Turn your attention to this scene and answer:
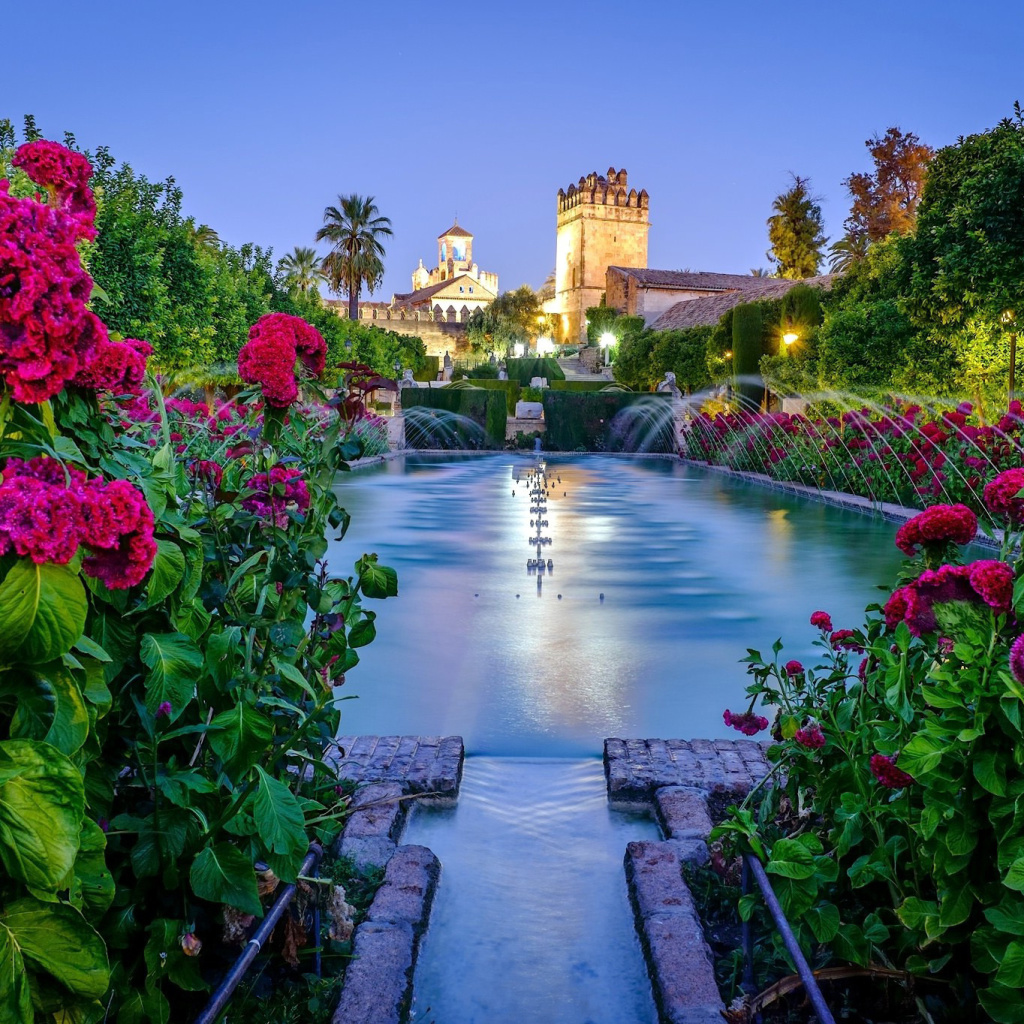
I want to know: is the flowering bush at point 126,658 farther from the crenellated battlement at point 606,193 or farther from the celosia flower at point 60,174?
the crenellated battlement at point 606,193

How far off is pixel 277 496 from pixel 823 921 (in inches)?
66.9

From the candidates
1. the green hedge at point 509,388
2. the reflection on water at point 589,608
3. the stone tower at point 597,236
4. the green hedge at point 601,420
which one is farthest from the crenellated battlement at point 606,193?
the reflection on water at point 589,608

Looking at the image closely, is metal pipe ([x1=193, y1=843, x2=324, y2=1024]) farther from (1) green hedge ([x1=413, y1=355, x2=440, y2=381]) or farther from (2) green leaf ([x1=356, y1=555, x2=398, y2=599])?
(1) green hedge ([x1=413, y1=355, x2=440, y2=381])

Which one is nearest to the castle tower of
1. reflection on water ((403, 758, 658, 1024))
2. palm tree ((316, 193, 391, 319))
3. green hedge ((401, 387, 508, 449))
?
palm tree ((316, 193, 391, 319))

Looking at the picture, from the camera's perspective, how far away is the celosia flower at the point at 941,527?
2.38m

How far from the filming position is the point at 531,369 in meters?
51.1

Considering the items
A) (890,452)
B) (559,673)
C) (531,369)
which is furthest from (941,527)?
(531,369)

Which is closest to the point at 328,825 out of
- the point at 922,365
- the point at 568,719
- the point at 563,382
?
the point at 568,719

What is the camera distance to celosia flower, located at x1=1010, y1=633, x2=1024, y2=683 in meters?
1.65

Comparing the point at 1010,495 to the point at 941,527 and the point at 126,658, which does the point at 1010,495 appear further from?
the point at 126,658

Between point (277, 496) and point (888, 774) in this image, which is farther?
point (277, 496)

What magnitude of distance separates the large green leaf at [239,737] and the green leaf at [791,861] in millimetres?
1153

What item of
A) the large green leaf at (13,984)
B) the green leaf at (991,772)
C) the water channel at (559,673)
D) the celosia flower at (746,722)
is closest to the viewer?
the large green leaf at (13,984)

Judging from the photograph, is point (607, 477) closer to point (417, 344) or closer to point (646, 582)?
point (646, 582)
